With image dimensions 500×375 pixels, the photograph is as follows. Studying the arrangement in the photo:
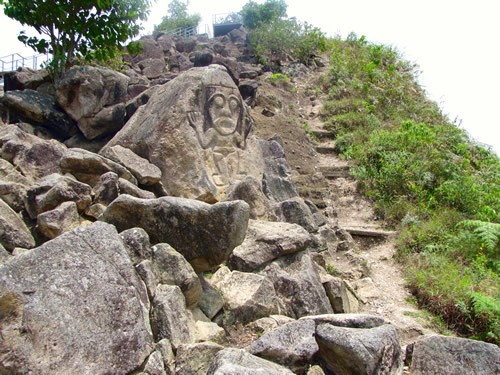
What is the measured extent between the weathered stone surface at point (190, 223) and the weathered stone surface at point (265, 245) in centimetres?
60

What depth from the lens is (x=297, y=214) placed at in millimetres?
6426

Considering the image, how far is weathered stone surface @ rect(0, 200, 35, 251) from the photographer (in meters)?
3.66

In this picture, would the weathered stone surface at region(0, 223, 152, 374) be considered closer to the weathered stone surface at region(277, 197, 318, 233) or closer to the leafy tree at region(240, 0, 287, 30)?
the weathered stone surface at region(277, 197, 318, 233)

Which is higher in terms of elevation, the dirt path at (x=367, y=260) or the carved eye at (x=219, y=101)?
the carved eye at (x=219, y=101)

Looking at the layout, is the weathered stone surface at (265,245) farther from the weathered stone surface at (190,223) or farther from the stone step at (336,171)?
the stone step at (336,171)

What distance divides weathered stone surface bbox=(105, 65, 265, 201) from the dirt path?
188 centimetres

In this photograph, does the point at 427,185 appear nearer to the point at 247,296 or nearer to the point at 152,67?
the point at 247,296

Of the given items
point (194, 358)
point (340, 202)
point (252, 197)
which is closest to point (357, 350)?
point (194, 358)

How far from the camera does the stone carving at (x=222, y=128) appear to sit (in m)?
6.63

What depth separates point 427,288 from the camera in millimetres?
6008

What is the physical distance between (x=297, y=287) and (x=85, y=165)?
258cm

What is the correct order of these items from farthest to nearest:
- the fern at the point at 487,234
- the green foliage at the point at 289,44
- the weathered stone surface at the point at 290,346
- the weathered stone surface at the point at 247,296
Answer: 1. the green foliage at the point at 289,44
2. the fern at the point at 487,234
3. the weathered stone surface at the point at 247,296
4. the weathered stone surface at the point at 290,346

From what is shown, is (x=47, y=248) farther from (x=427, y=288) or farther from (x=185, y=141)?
(x=427, y=288)

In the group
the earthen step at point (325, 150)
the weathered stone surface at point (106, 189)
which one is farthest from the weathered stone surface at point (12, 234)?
the earthen step at point (325, 150)
